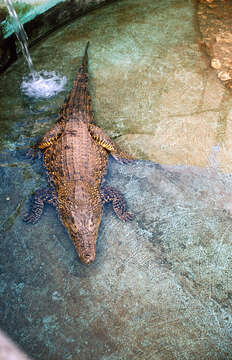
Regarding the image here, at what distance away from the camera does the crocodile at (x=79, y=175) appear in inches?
121

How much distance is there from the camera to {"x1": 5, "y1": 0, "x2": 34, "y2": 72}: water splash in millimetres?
4722

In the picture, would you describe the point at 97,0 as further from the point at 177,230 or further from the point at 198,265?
the point at 198,265

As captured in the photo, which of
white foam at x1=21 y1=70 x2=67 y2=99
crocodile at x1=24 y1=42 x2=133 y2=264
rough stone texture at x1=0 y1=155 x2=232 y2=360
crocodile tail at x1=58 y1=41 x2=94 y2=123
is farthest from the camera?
white foam at x1=21 y1=70 x2=67 y2=99

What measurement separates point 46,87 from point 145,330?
12.7 feet

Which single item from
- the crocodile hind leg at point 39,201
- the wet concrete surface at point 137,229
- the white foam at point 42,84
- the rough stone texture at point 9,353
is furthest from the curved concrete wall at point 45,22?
the rough stone texture at point 9,353

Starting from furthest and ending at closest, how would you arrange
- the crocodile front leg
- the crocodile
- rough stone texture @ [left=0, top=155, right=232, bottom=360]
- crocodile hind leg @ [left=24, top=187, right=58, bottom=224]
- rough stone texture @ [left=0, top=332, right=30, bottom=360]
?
1. the crocodile front leg
2. crocodile hind leg @ [left=24, top=187, right=58, bottom=224]
3. the crocodile
4. rough stone texture @ [left=0, top=155, right=232, bottom=360]
5. rough stone texture @ [left=0, top=332, right=30, bottom=360]

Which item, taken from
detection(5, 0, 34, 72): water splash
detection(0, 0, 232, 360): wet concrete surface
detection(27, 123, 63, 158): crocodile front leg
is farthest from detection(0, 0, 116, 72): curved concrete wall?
detection(27, 123, 63, 158): crocodile front leg

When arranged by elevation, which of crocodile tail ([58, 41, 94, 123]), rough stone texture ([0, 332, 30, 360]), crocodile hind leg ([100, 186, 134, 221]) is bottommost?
crocodile hind leg ([100, 186, 134, 221])

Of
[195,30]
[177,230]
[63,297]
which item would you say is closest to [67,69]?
[195,30]

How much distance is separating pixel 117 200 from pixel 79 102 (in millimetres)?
1642

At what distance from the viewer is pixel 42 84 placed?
4758mm

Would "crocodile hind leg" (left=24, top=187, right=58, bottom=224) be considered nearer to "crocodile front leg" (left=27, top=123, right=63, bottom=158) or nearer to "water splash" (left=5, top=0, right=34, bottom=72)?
"crocodile front leg" (left=27, top=123, right=63, bottom=158)

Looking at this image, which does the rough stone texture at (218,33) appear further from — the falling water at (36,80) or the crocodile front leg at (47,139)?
the crocodile front leg at (47,139)

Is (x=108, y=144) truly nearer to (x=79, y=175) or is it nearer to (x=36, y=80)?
(x=79, y=175)
